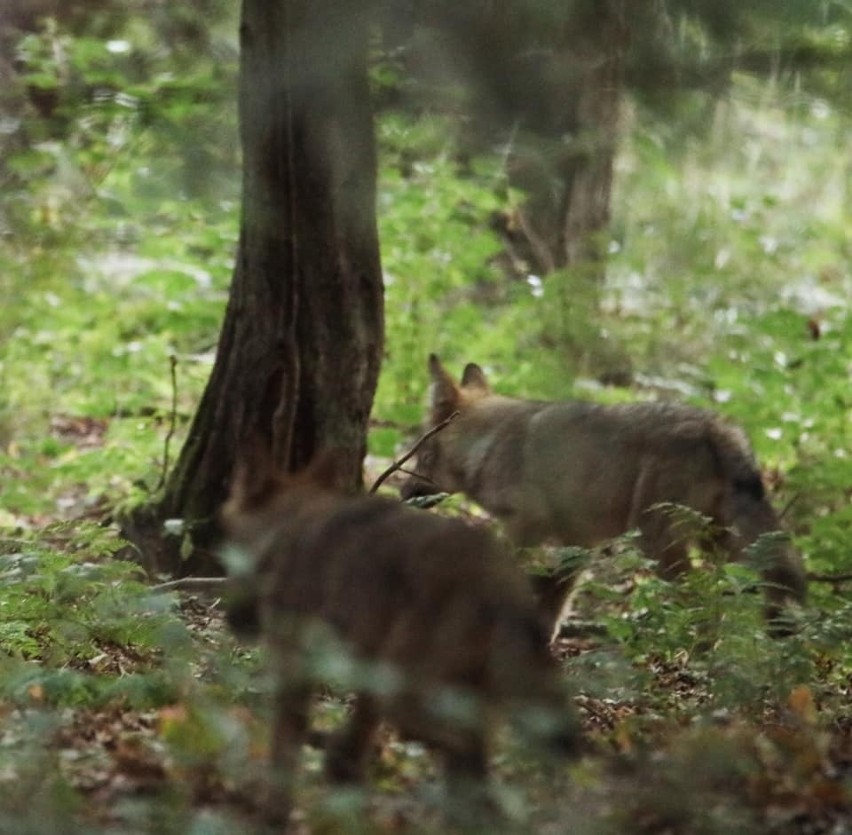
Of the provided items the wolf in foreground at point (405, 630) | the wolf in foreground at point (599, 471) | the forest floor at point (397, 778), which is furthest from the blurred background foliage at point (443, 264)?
the wolf in foreground at point (405, 630)

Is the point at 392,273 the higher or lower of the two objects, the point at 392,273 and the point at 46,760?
the higher

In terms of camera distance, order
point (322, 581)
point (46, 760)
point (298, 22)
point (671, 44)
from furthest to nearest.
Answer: point (298, 22) → point (671, 44) → point (46, 760) → point (322, 581)

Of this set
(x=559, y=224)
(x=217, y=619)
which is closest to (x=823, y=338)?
(x=559, y=224)

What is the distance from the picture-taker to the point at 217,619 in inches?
289

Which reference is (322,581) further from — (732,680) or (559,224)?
(559,224)

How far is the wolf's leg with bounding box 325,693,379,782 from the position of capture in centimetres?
406

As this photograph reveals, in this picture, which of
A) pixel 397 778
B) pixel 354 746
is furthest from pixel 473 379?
pixel 354 746

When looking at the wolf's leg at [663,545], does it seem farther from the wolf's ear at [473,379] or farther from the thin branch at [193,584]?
the thin branch at [193,584]

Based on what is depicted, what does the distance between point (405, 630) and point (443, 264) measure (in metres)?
8.72

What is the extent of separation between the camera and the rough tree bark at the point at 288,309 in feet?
24.7

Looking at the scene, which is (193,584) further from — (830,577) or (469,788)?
(469,788)

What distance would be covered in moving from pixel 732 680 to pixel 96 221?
330 inches

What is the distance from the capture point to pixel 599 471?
359 inches

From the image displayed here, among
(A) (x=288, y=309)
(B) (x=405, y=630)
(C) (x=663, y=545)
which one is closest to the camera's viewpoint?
(B) (x=405, y=630)
